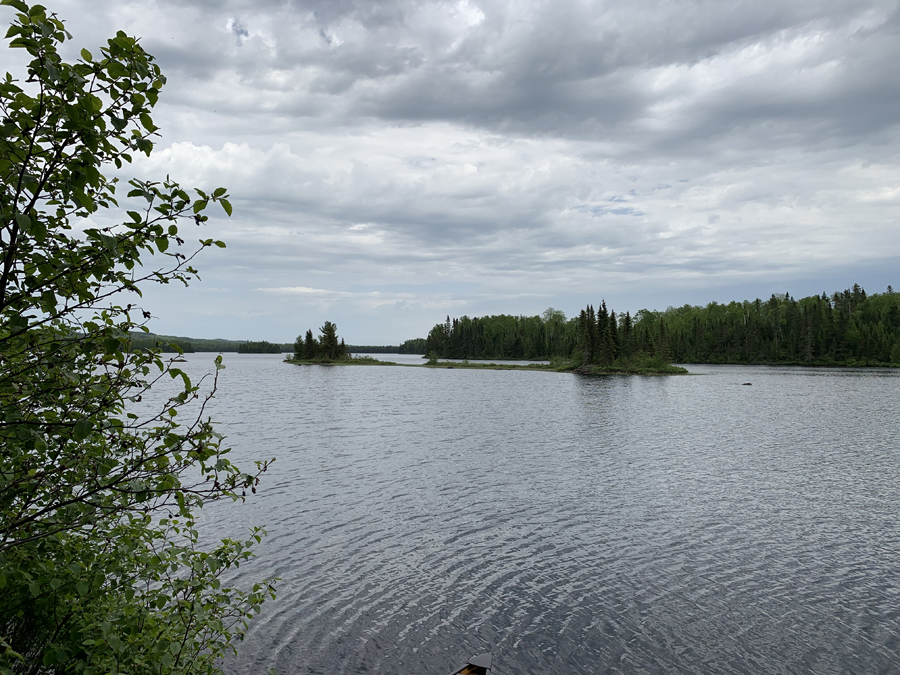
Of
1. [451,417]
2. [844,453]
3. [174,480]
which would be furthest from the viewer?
[451,417]

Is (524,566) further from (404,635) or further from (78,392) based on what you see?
(78,392)

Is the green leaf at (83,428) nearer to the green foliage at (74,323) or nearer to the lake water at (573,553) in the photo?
the green foliage at (74,323)

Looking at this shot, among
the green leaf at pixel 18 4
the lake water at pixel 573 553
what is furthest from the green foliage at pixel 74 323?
the lake water at pixel 573 553

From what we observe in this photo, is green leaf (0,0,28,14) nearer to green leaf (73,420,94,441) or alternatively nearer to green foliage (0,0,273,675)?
green foliage (0,0,273,675)

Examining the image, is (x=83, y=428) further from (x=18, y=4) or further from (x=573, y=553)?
(x=573, y=553)

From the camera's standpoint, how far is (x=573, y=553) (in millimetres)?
18031

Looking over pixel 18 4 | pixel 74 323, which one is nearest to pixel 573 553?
pixel 74 323

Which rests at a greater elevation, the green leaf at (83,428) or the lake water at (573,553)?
the green leaf at (83,428)

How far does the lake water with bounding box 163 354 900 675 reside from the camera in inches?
482

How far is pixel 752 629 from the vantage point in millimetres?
13109

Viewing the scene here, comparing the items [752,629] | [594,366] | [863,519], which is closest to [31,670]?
[752,629]

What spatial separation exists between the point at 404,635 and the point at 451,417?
135ft

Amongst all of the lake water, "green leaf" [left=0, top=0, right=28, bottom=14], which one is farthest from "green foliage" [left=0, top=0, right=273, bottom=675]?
the lake water

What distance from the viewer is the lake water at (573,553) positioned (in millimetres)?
12234
